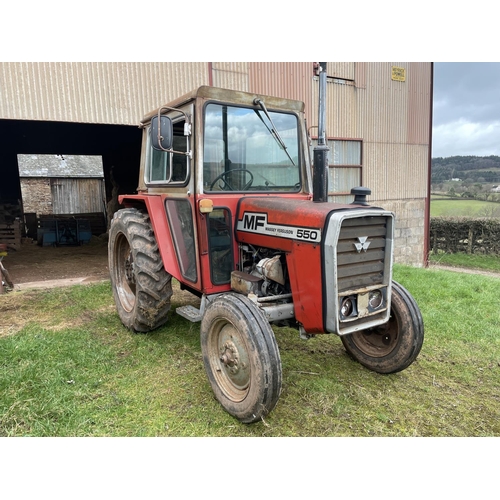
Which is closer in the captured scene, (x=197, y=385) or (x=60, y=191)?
(x=197, y=385)

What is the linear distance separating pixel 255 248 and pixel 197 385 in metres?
1.18

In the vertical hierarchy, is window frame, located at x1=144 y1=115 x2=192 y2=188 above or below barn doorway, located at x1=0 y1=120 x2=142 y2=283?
below

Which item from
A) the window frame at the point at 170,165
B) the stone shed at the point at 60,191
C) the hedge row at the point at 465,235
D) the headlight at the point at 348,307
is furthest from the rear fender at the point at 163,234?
the stone shed at the point at 60,191

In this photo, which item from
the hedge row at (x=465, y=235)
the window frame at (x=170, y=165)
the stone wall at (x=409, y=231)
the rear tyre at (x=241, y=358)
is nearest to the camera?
the rear tyre at (x=241, y=358)

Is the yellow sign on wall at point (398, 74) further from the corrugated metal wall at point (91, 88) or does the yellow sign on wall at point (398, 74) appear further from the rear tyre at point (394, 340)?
the rear tyre at point (394, 340)

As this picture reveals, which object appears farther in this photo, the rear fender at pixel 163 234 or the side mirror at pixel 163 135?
the rear fender at pixel 163 234

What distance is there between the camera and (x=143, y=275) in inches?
147

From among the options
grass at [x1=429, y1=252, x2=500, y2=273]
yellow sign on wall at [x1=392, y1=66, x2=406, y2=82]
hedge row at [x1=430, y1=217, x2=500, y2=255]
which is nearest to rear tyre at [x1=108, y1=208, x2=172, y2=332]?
yellow sign on wall at [x1=392, y1=66, x2=406, y2=82]

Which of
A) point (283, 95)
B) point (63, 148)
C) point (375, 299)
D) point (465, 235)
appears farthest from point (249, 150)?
point (465, 235)

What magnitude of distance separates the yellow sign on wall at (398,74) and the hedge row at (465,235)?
8.14m

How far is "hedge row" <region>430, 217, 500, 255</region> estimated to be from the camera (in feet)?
49.7

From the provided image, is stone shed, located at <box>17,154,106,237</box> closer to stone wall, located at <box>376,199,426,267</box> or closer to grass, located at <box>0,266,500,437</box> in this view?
stone wall, located at <box>376,199,426,267</box>

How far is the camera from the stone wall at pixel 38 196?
21.2 meters

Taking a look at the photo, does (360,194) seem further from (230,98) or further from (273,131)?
(230,98)
